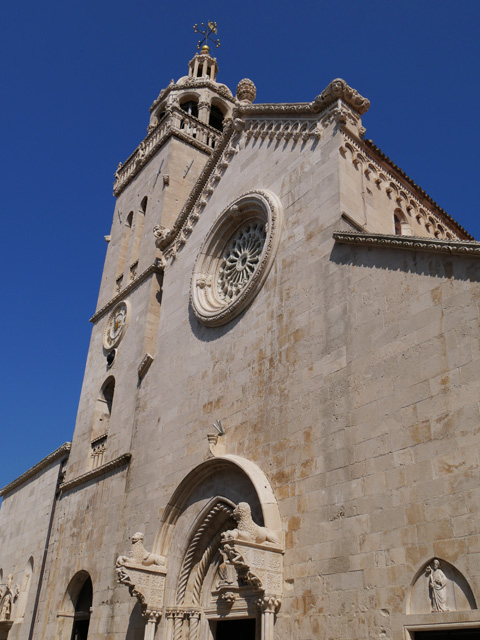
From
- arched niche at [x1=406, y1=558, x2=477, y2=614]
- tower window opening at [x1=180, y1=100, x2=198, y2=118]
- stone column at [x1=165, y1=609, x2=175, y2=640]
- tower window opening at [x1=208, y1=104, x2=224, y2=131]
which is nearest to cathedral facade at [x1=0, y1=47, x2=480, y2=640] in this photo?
arched niche at [x1=406, y1=558, x2=477, y2=614]

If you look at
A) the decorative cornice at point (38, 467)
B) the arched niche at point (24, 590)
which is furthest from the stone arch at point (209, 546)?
the arched niche at point (24, 590)

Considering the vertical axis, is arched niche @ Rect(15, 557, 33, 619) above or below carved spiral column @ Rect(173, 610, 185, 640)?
above

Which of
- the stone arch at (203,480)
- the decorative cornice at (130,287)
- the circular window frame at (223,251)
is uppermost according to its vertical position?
the decorative cornice at (130,287)

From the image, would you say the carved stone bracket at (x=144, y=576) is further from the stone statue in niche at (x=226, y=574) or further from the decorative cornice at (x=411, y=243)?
the decorative cornice at (x=411, y=243)

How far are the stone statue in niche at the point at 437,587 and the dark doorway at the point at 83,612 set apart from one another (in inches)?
427

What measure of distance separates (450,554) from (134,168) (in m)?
20.4

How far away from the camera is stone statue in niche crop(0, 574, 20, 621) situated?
21062 millimetres

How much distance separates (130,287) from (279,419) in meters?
10.5

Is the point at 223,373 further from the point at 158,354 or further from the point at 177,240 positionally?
the point at 177,240

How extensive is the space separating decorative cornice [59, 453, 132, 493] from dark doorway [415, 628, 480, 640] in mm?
9456

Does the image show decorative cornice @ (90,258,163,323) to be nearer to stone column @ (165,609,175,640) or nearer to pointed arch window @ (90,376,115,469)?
pointed arch window @ (90,376,115,469)

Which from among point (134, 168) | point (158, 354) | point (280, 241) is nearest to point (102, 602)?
point (158, 354)

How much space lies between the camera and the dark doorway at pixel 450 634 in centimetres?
736

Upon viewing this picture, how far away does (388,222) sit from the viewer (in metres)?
13.7
